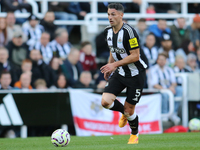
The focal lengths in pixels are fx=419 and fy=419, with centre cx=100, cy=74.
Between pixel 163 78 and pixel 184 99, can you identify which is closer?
pixel 163 78

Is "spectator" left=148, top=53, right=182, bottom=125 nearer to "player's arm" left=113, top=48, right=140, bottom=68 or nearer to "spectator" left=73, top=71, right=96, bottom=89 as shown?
"spectator" left=73, top=71, right=96, bottom=89

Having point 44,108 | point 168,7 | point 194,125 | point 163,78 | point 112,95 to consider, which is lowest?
point 194,125

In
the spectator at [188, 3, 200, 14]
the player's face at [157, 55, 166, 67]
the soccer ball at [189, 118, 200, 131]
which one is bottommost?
the soccer ball at [189, 118, 200, 131]

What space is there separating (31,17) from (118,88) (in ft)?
19.3

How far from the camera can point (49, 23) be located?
12.9 m

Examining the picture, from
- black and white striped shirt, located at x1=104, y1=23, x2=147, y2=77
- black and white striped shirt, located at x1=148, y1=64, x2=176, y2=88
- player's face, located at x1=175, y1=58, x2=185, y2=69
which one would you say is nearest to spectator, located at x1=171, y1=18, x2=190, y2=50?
player's face, located at x1=175, y1=58, x2=185, y2=69

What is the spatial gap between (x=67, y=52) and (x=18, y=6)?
7.33 ft

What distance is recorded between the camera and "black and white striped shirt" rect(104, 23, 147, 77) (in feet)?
24.1

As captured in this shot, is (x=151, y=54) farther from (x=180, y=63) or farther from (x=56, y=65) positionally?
(x=56, y=65)

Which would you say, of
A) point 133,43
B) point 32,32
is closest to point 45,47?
point 32,32

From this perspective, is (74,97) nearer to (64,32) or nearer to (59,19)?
(64,32)

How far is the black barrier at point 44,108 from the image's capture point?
430 inches

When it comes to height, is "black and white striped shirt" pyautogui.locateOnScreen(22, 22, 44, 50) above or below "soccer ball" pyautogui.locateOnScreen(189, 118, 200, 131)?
above

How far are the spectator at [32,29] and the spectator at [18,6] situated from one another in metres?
0.46
